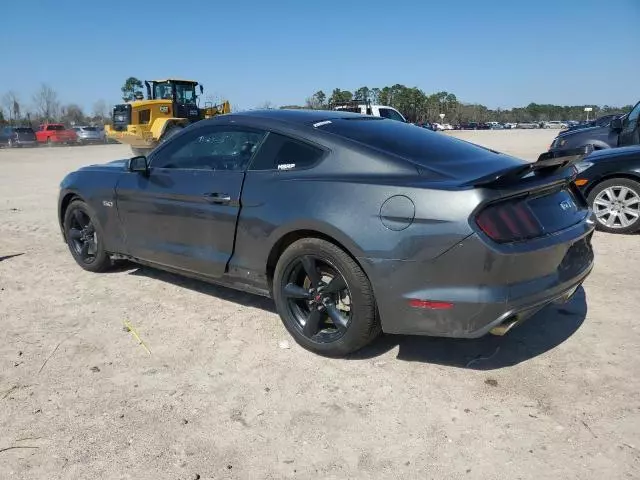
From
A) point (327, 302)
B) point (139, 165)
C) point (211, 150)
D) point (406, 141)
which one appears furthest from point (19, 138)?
point (327, 302)

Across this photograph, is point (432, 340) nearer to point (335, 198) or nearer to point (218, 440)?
point (335, 198)

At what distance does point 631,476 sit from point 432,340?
5.03ft

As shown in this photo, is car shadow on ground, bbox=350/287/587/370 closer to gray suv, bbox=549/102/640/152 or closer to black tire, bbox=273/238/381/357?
black tire, bbox=273/238/381/357

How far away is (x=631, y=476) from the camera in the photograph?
2303mm

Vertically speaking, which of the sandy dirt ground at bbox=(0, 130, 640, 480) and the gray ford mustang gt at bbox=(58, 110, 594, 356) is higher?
the gray ford mustang gt at bbox=(58, 110, 594, 356)

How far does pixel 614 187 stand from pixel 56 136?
3924 cm

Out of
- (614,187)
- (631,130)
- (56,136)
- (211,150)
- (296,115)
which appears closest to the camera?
(296,115)

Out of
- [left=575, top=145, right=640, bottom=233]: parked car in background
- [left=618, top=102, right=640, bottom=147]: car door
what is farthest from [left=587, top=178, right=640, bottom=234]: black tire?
[left=618, top=102, right=640, bottom=147]: car door

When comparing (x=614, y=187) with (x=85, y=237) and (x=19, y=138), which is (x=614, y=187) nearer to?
→ (x=85, y=237)

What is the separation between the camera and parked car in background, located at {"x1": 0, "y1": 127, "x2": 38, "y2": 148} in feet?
119

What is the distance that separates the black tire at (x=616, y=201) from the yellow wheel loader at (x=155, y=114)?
16.3 m

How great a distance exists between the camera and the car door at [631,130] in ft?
29.6

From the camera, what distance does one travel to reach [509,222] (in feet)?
9.50

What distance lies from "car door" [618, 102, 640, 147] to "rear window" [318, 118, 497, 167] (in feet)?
21.5
